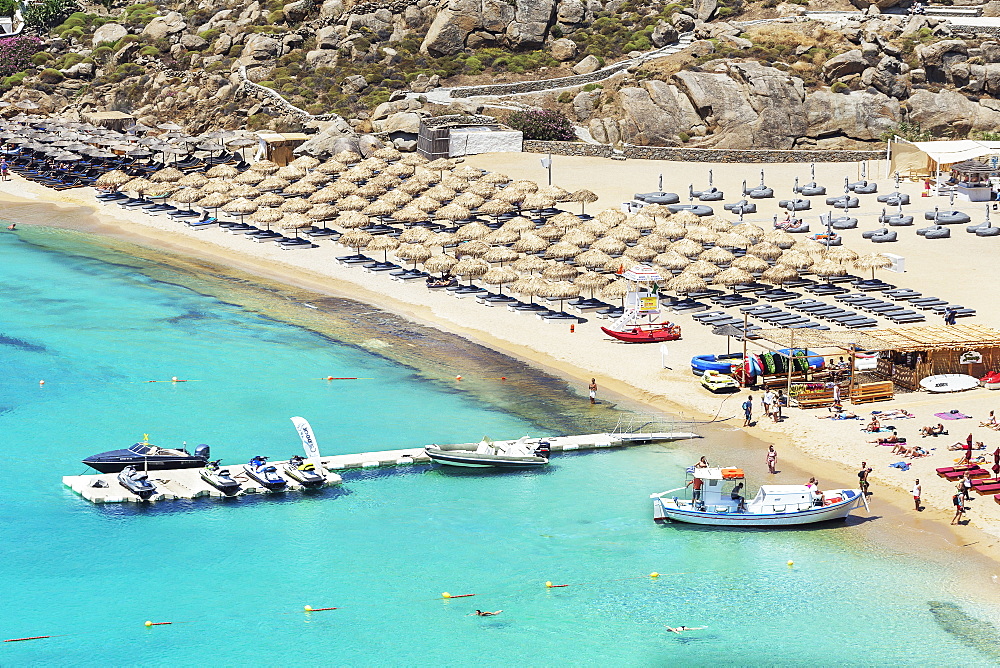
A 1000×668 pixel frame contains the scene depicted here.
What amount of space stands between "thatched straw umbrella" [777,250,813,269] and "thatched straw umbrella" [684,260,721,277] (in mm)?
3047

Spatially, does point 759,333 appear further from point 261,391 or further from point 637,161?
point 637,161

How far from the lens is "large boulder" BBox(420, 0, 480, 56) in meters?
108

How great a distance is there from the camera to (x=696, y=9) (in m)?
113

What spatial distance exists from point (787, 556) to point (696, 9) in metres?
82.6

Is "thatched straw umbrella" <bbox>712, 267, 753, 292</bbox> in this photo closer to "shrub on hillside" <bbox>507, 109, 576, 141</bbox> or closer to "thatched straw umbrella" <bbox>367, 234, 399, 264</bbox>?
"thatched straw umbrella" <bbox>367, 234, 399, 264</bbox>

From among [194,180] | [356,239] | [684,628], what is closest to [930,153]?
[356,239]

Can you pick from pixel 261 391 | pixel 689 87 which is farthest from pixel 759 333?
pixel 689 87

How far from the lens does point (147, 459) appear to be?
1740 inches

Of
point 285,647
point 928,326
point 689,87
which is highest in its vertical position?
point 689,87

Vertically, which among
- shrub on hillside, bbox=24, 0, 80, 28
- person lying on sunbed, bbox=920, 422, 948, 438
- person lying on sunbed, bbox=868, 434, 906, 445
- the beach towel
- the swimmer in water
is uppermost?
shrub on hillside, bbox=24, 0, 80, 28

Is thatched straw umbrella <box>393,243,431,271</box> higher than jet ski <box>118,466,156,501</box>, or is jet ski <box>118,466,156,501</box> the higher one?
thatched straw umbrella <box>393,243,431,271</box>

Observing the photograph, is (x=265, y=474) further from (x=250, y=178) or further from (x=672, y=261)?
(x=250, y=178)

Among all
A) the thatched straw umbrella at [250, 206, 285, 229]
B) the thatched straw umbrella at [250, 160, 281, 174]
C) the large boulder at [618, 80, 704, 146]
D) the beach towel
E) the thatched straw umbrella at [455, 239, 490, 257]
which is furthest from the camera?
the large boulder at [618, 80, 704, 146]

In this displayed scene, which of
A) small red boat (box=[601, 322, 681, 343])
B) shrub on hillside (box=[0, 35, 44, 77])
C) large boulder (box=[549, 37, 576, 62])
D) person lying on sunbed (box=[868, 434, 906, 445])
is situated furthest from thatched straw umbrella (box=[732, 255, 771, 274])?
shrub on hillside (box=[0, 35, 44, 77])
